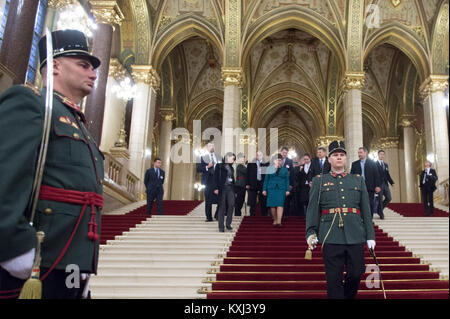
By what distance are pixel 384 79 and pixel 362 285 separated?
64.1 feet

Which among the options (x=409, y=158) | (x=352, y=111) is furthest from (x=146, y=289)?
(x=409, y=158)

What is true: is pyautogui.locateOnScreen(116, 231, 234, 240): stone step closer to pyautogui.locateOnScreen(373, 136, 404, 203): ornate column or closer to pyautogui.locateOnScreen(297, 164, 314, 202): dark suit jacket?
pyautogui.locateOnScreen(297, 164, 314, 202): dark suit jacket

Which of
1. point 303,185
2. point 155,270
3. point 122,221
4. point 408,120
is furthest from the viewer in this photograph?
point 408,120

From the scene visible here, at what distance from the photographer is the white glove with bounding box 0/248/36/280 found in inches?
50.1

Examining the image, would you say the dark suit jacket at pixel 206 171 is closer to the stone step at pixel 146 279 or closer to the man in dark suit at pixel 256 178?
the man in dark suit at pixel 256 178

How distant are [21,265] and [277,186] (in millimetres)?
6329

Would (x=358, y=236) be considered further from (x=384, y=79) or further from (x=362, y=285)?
(x=384, y=79)

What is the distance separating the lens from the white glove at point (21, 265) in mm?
1273

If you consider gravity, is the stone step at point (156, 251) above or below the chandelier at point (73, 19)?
below

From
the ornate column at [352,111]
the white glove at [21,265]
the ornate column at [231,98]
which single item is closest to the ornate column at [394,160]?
the ornate column at [352,111]

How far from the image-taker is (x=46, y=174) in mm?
1527

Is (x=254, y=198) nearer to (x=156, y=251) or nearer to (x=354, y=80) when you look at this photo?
(x=156, y=251)

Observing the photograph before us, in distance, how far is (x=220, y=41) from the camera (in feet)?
51.5
